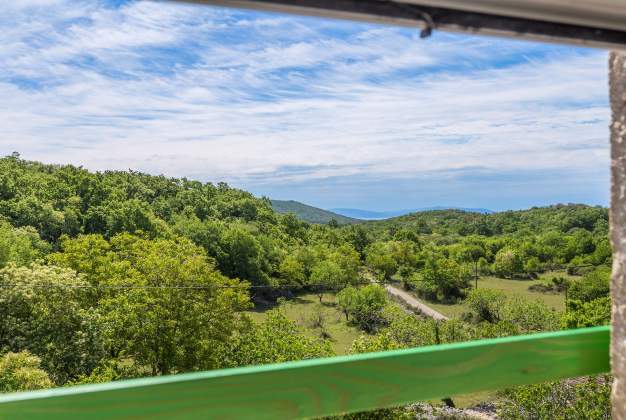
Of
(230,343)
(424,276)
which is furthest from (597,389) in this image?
(424,276)

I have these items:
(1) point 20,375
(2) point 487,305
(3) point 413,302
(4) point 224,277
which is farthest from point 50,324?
(3) point 413,302

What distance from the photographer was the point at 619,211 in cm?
94

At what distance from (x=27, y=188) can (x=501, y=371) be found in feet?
153

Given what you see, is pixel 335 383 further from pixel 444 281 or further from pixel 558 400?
pixel 444 281

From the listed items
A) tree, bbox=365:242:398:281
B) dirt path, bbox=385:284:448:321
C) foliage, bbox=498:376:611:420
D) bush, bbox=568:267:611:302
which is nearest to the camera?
foliage, bbox=498:376:611:420

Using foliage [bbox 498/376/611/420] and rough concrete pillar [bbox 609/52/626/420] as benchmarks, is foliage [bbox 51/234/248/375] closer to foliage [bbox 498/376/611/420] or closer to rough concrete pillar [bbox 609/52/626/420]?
foliage [bbox 498/376/611/420]

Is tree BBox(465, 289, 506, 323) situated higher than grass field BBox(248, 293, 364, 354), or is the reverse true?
Answer: tree BBox(465, 289, 506, 323)

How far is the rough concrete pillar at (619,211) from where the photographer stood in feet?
3.07

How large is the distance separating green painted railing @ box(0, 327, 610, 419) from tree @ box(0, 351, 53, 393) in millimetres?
14366

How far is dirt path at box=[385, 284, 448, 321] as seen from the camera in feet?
113

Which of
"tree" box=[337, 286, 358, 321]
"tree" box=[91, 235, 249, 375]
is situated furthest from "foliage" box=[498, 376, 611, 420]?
"tree" box=[337, 286, 358, 321]

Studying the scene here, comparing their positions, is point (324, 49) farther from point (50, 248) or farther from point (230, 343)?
point (230, 343)

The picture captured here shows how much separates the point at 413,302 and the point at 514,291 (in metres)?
7.03

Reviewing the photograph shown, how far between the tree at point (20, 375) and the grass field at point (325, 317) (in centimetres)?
1218
